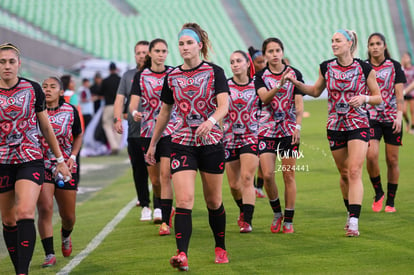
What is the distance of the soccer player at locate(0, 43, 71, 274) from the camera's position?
671 centimetres

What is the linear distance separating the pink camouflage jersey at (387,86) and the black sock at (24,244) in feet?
18.0

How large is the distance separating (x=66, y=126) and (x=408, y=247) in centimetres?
364

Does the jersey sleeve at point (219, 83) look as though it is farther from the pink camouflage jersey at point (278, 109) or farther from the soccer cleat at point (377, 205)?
the soccer cleat at point (377, 205)

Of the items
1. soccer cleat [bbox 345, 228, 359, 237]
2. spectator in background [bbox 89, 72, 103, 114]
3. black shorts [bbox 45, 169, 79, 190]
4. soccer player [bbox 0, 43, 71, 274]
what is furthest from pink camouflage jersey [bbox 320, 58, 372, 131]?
spectator in background [bbox 89, 72, 103, 114]

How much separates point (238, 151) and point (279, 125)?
1.93 ft

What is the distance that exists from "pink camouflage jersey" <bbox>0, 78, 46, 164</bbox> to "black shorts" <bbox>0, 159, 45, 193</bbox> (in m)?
0.04

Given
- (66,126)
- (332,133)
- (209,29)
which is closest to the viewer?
(66,126)

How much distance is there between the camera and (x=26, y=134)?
22.6ft

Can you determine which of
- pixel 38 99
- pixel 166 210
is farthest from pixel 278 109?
pixel 38 99

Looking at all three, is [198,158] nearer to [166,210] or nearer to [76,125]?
[76,125]

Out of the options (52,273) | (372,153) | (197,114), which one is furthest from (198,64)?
(372,153)

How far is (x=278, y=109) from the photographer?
9.52 metres

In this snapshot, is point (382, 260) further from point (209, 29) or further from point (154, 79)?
point (209, 29)

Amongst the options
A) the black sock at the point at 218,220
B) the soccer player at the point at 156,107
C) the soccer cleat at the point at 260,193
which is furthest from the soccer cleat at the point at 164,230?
the soccer cleat at the point at 260,193
